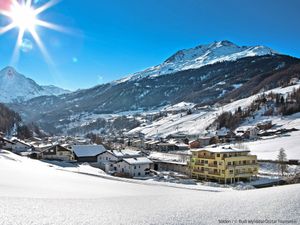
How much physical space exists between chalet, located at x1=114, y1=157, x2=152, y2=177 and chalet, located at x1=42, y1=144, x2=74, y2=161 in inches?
617

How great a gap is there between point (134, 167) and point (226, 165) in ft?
50.5

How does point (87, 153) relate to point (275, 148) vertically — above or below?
below

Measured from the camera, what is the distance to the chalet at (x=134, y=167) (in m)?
56.7

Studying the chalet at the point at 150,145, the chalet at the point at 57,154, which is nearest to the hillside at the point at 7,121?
the chalet at the point at 150,145

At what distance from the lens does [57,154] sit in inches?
2724

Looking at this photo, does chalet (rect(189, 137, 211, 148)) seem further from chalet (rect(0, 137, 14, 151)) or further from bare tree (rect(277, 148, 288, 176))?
chalet (rect(0, 137, 14, 151))

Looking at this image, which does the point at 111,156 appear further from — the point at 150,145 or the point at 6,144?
the point at 150,145

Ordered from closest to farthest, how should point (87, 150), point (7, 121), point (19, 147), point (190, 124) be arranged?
1. point (87, 150)
2. point (19, 147)
3. point (7, 121)
4. point (190, 124)

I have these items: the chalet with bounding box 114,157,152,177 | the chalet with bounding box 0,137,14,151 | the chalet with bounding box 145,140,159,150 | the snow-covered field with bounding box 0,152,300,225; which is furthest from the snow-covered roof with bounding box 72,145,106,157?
the snow-covered field with bounding box 0,152,300,225

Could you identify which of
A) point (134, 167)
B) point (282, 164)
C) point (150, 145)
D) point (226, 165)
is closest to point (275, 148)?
point (282, 164)

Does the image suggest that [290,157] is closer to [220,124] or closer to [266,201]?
[266,201]

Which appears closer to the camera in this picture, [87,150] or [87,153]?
[87,153]

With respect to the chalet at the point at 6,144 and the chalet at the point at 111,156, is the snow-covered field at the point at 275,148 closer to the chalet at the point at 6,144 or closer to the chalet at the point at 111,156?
the chalet at the point at 111,156

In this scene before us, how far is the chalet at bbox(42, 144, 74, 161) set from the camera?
223ft
